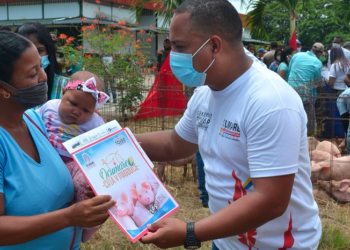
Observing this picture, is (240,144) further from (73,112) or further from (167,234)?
(73,112)

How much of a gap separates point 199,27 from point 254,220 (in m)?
0.87

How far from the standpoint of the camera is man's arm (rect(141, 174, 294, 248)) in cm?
169

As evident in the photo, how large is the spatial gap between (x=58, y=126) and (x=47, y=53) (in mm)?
1095

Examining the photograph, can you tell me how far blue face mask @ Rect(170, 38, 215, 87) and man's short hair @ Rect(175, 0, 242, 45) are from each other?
0.06 m

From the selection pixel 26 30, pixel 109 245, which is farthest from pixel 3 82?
pixel 109 245

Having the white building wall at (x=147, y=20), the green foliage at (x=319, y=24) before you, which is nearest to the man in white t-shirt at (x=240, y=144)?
the white building wall at (x=147, y=20)

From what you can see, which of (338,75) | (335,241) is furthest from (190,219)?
(338,75)

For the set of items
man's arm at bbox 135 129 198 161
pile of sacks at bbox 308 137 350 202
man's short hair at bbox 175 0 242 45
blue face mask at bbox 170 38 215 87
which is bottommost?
pile of sacks at bbox 308 137 350 202

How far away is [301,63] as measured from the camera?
7.97 meters

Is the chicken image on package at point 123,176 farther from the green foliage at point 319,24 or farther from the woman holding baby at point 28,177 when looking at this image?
the green foliage at point 319,24

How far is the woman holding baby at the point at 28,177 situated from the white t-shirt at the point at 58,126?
0.33 metres

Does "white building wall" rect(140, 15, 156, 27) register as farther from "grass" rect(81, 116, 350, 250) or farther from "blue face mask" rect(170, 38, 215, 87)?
"blue face mask" rect(170, 38, 215, 87)

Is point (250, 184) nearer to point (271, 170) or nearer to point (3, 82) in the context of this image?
point (271, 170)

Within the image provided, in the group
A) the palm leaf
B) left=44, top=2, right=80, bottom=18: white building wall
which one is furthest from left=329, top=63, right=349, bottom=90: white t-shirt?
left=44, top=2, right=80, bottom=18: white building wall
